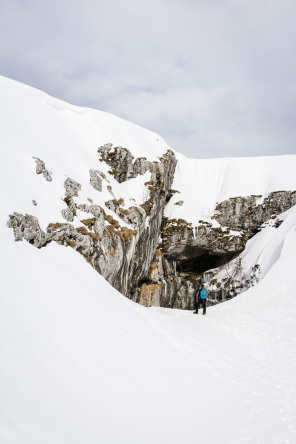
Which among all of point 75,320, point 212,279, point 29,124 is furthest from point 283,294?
point 29,124

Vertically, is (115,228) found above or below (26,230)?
above

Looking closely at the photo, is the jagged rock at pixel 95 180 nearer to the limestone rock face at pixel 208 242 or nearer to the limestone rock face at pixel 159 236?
the limestone rock face at pixel 159 236

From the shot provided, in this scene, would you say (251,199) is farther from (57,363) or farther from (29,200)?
(57,363)

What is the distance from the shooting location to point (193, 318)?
1482cm

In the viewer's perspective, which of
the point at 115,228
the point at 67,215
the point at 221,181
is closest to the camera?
the point at 67,215

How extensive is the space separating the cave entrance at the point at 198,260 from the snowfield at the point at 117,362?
20.5m

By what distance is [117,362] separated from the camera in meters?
6.27

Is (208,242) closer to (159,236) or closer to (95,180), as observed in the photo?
(159,236)

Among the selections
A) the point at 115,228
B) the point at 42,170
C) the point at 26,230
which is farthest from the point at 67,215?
the point at 26,230

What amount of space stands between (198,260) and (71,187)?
79.9ft

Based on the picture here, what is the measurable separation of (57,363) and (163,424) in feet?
6.86

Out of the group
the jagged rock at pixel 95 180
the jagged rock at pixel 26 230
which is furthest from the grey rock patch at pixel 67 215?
the jagged rock at pixel 95 180

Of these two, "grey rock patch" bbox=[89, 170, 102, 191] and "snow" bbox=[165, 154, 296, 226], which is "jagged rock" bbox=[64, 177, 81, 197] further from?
"snow" bbox=[165, 154, 296, 226]

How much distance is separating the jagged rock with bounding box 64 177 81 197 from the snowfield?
3316 millimetres
